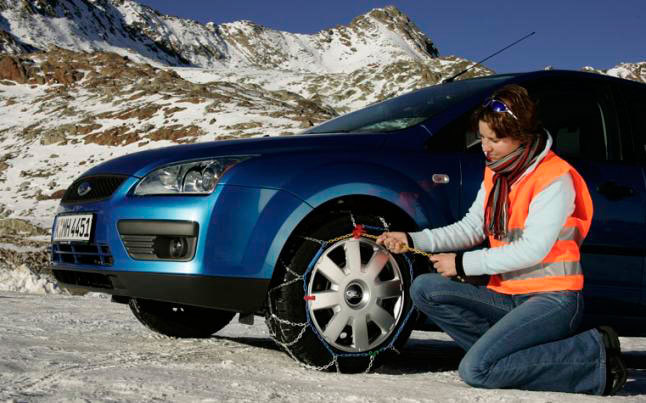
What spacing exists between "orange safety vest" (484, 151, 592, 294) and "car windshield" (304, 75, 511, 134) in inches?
31.9

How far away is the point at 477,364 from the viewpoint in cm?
292

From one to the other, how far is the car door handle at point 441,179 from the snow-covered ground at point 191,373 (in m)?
0.89

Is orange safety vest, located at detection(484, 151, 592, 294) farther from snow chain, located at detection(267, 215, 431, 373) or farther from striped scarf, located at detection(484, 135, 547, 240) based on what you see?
snow chain, located at detection(267, 215, 431, 373)

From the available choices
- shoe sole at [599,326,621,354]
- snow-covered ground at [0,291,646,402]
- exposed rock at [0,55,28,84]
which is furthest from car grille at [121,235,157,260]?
exposed rock at [0,55,28,84]

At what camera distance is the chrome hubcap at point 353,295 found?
318cm

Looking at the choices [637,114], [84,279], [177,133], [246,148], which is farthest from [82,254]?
[177,133]

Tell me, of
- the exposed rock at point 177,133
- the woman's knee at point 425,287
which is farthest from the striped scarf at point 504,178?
the exposed rock at point 177,133

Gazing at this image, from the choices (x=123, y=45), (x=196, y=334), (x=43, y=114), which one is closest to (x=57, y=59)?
(x=43, y=114)

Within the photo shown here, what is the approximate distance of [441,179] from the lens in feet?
11.2

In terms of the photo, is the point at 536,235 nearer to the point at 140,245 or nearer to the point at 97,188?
the point at 140,245

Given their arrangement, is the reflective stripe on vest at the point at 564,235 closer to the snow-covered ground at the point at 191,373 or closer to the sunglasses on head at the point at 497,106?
the sunglasses on head at the point at 497,106

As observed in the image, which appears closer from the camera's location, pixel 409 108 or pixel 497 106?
pixel 497 106

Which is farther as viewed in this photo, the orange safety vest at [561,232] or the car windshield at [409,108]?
the car windshield at [409,108]

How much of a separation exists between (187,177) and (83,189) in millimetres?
785
